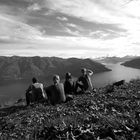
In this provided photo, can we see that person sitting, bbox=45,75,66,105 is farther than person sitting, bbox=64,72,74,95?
No

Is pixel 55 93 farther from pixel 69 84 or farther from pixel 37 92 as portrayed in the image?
pixel 69 84

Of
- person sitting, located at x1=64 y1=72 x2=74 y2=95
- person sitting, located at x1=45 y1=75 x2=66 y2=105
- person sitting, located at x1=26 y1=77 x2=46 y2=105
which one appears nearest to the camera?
person sitting, located at x1=45 y1=75 x2=66 y2=105

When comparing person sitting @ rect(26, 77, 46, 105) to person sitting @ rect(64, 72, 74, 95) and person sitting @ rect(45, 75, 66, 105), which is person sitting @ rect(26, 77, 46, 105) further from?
person sitting @ rect(45, 75, 66, 105)

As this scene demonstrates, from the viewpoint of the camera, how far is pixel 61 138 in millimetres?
5633

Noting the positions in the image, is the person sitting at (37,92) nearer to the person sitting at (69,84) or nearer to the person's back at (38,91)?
the person's back at (38,91)

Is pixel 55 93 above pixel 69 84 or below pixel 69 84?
below

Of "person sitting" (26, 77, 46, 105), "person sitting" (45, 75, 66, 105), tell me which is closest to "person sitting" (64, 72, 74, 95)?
"person sitting" (26, 77, 46, 105)

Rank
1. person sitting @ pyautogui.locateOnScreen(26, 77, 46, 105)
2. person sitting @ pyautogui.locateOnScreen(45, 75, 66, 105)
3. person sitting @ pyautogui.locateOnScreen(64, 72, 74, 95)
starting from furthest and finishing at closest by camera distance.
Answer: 1. person sitting @ pyautogui.locateOnScreen(64, 72, 74, 95)
2. person sitting @ pyautogui.locateOnScreen(26, 77, 46, 105)
3. person sitting @ pyautogui.locateOnScreen(45, 75, 66, 105)

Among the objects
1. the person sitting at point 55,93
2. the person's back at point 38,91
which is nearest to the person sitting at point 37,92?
the person's back at point 38,91

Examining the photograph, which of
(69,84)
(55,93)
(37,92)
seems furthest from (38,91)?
(55,93)

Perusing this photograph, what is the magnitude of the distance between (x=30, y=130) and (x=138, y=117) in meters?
3.64

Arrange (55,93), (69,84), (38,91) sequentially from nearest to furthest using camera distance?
(55,93)
(38,91)
(69,84)

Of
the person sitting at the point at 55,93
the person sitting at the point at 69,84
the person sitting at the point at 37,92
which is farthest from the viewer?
the person sitting at the point at 69,84

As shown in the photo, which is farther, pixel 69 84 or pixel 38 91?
pixel 69 84
